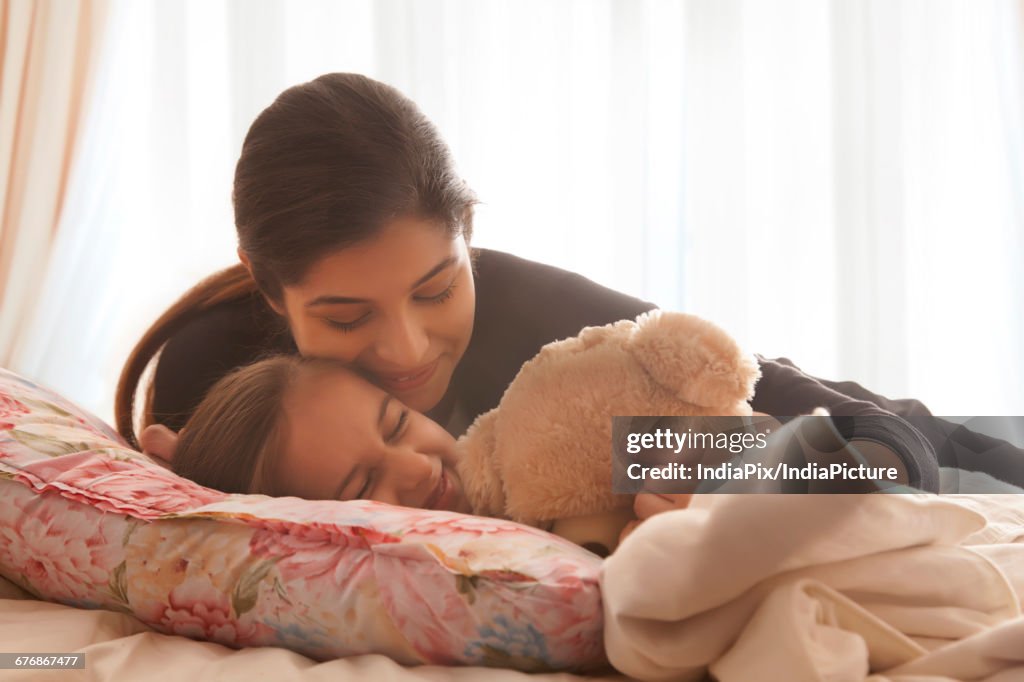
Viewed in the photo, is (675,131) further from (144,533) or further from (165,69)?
(144,533)

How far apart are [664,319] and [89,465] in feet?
1.93

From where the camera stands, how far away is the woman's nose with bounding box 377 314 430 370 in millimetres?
1024

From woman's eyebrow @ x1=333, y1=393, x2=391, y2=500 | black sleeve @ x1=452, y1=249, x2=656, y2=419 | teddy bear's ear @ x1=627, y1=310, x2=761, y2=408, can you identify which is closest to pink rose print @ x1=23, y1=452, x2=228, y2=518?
woman's eyebrow @ x1=333, y1=393, x2=391, y2=500

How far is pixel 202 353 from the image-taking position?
3.99 ft

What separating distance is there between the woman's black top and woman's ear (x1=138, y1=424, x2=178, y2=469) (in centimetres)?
8

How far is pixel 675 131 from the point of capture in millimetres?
2066

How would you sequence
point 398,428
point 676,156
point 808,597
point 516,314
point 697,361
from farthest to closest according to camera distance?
point 676,156
point 516,314
point 398,428
point 697,361
point 808,597

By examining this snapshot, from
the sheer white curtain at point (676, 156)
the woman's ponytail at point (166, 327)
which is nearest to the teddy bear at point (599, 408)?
the woman's ponytail at point (166, 327)

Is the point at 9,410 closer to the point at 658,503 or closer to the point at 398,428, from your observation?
the point at 398,428

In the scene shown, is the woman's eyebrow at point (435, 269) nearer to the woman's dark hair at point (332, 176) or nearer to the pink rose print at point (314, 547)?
the woman's dark hair at point (332, 176)

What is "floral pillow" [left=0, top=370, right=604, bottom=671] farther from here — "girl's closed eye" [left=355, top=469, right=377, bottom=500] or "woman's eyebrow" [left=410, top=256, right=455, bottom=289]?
"woman's eyebrow" [left=410, top=256, right=455, bottom=289]

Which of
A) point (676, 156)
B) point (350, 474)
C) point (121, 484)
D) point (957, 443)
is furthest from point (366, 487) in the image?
point (676, 156)

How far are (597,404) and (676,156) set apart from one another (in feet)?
4.42

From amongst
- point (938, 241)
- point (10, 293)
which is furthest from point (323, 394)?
point (938, 241)
